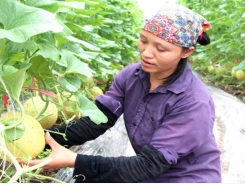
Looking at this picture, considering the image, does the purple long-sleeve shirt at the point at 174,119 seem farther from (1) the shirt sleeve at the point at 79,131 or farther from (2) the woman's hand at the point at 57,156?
(2) the woman's hand at the point at 57,156

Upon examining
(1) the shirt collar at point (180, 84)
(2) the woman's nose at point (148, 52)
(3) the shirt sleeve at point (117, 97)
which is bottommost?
(3) the shirt sleeve at point (117, 97)

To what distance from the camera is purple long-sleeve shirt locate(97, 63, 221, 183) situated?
146 cm

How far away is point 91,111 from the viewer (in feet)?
4.17

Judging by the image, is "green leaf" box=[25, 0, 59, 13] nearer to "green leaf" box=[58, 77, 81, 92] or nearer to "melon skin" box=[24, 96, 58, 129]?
"green leaf" box=[58, 77, 81, 92]

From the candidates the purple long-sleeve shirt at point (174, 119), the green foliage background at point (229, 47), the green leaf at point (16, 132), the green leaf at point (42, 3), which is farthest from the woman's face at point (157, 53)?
the green foliage background at point (229, 47)

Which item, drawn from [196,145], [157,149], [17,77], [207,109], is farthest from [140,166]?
[17,77]

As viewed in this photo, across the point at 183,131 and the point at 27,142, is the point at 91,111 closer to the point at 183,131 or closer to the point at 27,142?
the point at 27,142

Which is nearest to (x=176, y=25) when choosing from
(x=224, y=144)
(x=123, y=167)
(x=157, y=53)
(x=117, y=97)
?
(x=157, y=53)

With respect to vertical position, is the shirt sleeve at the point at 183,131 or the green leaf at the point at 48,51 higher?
the green leaf at the point at 48,51

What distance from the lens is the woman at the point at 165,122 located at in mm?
1451

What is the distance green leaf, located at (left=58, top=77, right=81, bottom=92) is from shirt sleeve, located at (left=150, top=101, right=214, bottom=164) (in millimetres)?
437

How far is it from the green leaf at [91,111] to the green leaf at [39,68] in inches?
8.5

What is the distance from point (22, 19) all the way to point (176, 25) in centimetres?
85

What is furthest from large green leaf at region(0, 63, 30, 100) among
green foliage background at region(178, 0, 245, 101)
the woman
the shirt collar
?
green foliage background at region(178, 0, 245, 101)
